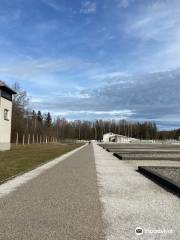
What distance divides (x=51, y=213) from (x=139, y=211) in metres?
1.74

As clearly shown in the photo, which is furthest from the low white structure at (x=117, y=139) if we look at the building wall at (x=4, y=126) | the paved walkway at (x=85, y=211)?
the paved walkway at (x=85, y=211)

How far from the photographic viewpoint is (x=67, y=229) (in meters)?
5.51

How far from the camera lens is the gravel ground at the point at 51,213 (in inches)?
206

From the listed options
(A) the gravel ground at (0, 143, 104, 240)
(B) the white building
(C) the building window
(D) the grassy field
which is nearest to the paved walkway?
(A) the gravel ground at (0, 143, 104, 240)

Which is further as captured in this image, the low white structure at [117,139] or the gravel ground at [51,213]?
the low white structure at [117,139]

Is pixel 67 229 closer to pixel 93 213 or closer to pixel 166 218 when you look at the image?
pixel 93 213

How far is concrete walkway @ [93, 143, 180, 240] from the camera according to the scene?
5.36 m

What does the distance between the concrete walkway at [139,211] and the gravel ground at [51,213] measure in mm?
247

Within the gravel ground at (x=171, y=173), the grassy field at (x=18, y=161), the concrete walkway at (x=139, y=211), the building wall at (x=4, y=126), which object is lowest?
the grassy field at (x=18, y=161)

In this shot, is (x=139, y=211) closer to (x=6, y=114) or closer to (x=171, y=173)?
(x=171, y=173)

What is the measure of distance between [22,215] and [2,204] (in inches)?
48.2

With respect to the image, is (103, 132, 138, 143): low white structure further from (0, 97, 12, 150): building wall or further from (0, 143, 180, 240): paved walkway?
(0, 143, 180, 240): paved walkway

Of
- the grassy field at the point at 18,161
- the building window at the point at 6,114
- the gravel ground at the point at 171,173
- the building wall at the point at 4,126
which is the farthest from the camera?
the building window at the point at 6,114

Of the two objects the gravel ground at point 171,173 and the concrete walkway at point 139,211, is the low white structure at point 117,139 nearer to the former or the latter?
the gravel ground at point 171,173
